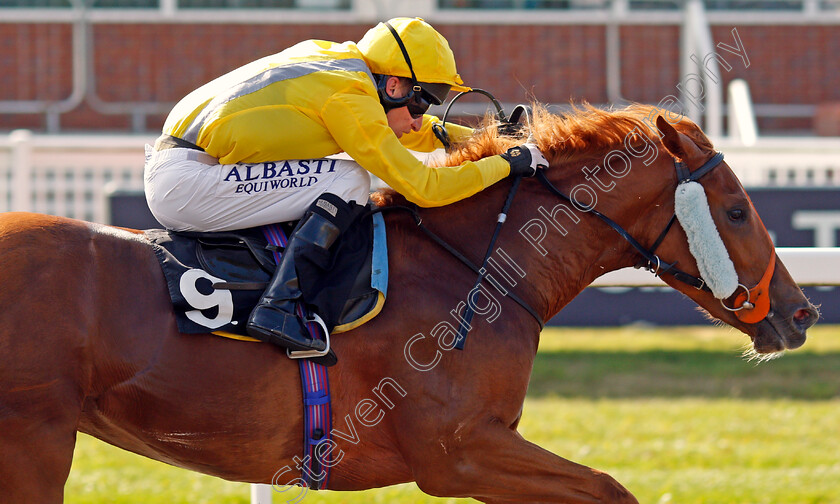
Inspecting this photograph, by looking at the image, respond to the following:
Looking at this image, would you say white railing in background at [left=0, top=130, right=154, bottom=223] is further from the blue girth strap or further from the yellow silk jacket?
the blue girth strap

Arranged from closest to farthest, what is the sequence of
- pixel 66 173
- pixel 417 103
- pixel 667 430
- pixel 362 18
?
pixel 417 103
pixel 667 430
pixel 66 173
pixel 362 18

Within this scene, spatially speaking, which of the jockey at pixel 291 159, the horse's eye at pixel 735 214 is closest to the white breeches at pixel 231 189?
the jockey at pixel 291 159

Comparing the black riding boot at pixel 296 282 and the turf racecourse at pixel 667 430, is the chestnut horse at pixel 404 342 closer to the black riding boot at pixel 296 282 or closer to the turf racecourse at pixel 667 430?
the black riding boot at pixel 296 282

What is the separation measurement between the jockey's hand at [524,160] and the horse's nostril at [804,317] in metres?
1.07

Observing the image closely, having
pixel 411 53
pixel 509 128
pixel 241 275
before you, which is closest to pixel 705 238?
pixel 509 128

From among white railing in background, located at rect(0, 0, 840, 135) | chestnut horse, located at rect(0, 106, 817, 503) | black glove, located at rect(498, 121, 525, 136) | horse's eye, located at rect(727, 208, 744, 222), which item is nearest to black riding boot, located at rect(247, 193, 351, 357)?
chestnut horse, located at rect(0, 106, 817, 503)

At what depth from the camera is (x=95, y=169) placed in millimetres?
9055

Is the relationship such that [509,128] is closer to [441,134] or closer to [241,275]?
[441,134]

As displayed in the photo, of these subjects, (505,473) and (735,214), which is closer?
(505,473)

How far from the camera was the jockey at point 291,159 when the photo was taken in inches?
120

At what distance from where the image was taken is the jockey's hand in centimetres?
327

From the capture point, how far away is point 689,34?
40.0ft

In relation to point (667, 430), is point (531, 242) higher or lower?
higher

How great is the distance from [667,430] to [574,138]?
3808 millimetres
